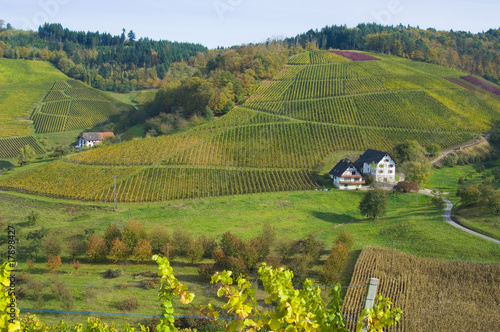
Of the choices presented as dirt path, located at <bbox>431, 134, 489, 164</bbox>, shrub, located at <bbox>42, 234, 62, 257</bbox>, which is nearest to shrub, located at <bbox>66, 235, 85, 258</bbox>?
shrub, located at <bbox>42, 234, 62, 257</bbox>

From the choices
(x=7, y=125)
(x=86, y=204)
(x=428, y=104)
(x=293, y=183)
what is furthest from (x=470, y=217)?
(x=7, y=125)

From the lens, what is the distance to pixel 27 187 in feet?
167

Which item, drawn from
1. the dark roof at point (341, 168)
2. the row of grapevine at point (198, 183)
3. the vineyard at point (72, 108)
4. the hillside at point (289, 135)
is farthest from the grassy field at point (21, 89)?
the dark roof at point (341, 168)

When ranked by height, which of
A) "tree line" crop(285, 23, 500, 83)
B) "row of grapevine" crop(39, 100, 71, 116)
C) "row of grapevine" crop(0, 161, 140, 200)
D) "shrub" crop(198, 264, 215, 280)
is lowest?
"shrub" crop(198, 264, 215, 280)

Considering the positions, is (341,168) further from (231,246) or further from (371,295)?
(371,295)

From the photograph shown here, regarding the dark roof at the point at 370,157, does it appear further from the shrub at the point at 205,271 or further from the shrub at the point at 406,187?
the shrub at the point at 205,271

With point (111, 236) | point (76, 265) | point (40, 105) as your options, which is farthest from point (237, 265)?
point (40, 105)

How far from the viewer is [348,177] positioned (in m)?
52.1

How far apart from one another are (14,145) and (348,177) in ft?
206

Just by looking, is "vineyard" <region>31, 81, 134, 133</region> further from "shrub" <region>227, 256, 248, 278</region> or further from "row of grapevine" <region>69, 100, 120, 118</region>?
"shrub" <region>227, 256, 248, 278</region>

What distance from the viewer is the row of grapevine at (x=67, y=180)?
48844 millimetres

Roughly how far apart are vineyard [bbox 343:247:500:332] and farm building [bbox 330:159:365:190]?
2073 cm

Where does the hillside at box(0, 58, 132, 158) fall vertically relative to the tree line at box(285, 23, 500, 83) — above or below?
below

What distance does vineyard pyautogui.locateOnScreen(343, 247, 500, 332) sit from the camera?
851 inches
